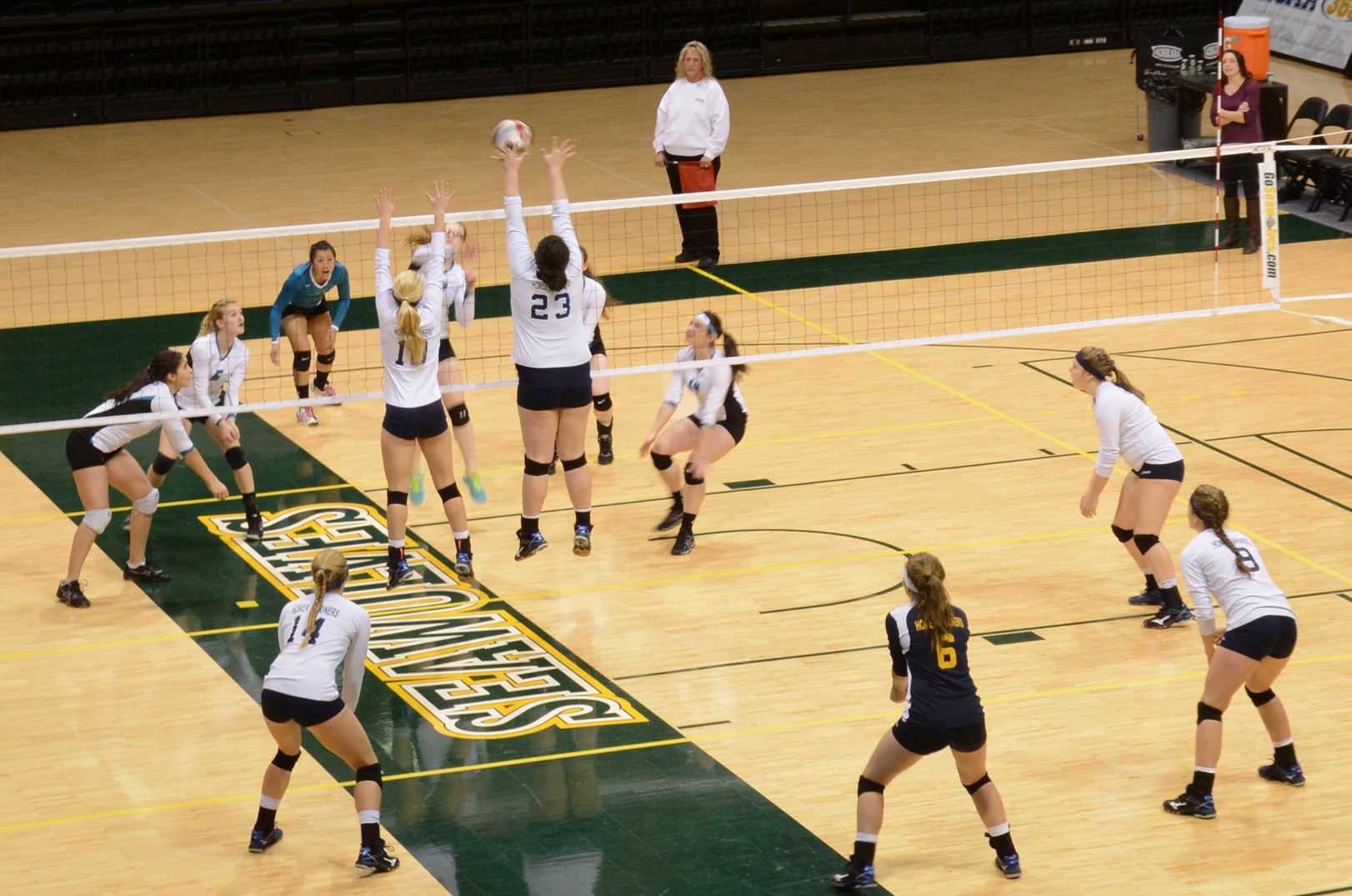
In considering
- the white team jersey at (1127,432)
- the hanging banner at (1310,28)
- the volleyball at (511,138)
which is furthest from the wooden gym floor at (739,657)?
the hanging banner at (1310,28)

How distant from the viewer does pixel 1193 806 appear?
27.3 feet

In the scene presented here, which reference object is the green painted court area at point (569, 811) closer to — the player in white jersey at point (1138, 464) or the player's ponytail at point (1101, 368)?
the player in white jersey at point (1138, 464)

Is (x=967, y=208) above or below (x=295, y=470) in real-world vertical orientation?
above

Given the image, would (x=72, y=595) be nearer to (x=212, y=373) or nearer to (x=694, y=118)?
(x=212, y=373)

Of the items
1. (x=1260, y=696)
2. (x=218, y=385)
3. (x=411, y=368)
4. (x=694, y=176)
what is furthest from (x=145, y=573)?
(x=694, y=176)

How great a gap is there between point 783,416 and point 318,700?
7.16 m

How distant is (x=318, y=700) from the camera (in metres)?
7.75

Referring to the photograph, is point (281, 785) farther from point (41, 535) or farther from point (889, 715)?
point (41, 535)

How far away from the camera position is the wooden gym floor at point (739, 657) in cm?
816

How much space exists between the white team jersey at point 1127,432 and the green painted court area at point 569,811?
9.70 feet

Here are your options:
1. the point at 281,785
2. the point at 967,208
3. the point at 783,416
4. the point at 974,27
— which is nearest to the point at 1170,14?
the point at 974,27

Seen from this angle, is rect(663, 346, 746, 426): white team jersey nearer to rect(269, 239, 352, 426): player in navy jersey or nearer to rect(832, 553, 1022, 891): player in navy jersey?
rect(269, 239, 352, 426): player in navy jersey

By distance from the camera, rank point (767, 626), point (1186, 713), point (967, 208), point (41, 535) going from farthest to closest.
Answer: point (967, 208), point (41, 535), point (767, 626), point (1186, 713)

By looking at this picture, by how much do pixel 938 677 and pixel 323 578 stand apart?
8.87ft
